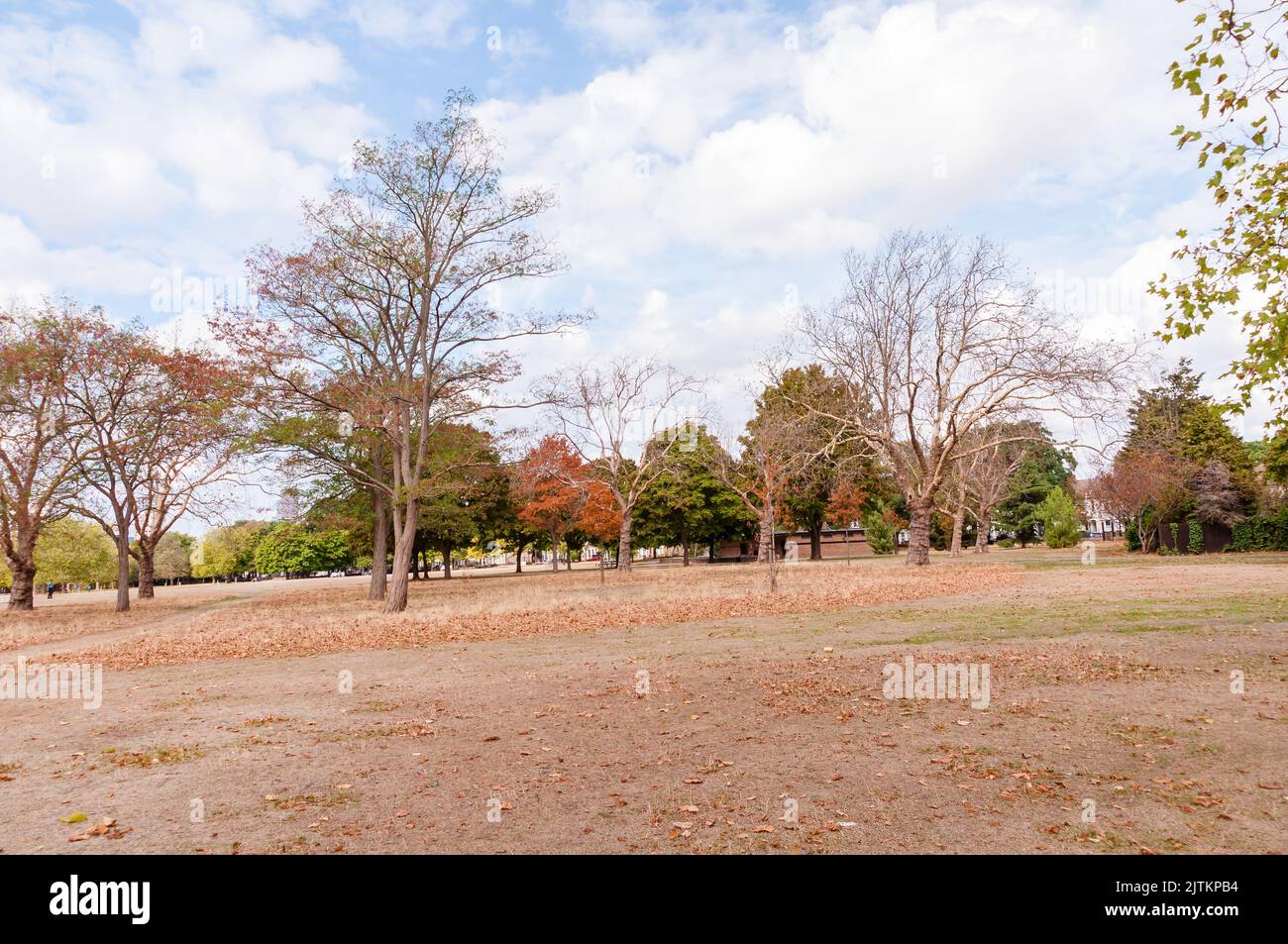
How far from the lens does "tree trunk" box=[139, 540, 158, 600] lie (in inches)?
1635

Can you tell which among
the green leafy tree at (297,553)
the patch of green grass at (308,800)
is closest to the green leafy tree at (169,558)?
the green leafy tree at (297,553)

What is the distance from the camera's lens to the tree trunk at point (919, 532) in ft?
123

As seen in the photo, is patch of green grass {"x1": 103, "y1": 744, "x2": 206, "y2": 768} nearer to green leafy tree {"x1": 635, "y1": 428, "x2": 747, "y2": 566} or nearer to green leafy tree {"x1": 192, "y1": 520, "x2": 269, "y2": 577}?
green leafy tree {"x1": 635, "y1": 428, "x2": 747, "y2": 566}

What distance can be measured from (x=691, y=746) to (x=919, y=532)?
33447mm

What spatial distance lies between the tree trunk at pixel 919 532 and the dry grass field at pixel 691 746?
68.7 ft

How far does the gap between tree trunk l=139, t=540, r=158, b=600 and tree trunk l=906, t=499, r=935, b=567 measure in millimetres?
42765

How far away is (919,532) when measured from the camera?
3784cm

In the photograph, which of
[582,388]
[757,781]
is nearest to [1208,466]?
[582,388]

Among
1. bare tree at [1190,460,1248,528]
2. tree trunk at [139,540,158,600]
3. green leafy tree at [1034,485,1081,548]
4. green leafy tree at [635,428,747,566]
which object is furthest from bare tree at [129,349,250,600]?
green leafy tree at [1034,485,1081,548]

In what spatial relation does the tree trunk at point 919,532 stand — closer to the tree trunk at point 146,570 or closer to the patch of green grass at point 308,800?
the patch of green grass at point 308,800

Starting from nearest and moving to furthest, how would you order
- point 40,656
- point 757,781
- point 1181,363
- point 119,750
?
1. point 757,781
2. point 119,750
3. point 40,656
4. point 1181,363

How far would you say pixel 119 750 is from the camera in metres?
8.23
